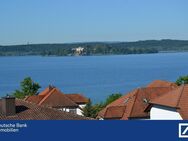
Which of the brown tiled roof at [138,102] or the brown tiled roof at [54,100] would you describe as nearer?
the brown tiled roof at [138,102]

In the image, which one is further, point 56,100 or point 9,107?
point 56,100

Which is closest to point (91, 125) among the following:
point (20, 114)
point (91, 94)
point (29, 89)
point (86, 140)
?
point (86, 140)

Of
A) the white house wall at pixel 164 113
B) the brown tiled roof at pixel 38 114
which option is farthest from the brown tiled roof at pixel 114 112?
the brown tiled roof at pixel 38 114

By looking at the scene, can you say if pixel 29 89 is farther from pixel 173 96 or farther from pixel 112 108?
pixel 173 96

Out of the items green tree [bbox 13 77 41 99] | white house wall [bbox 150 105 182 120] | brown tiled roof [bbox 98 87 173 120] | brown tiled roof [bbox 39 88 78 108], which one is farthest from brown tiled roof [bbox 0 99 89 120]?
green tree [bbox 13 77 41 99]

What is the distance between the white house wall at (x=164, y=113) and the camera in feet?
102

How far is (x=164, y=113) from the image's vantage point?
32656 millimetres

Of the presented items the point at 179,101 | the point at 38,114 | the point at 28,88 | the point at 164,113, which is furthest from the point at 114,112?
the point at 28,88

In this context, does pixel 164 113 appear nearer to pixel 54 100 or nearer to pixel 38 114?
pixel 38 114

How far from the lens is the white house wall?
3096 cm

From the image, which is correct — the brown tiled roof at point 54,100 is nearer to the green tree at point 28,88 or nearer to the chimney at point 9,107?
the green tree at point 28,88

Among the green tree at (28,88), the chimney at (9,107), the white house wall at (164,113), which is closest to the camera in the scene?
the chimney at (9,107)

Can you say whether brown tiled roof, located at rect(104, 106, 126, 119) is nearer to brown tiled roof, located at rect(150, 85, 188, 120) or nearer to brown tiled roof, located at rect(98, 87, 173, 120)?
brown tiled roof, located at rect(98, 87, 173, 120)

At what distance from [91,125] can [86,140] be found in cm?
31
